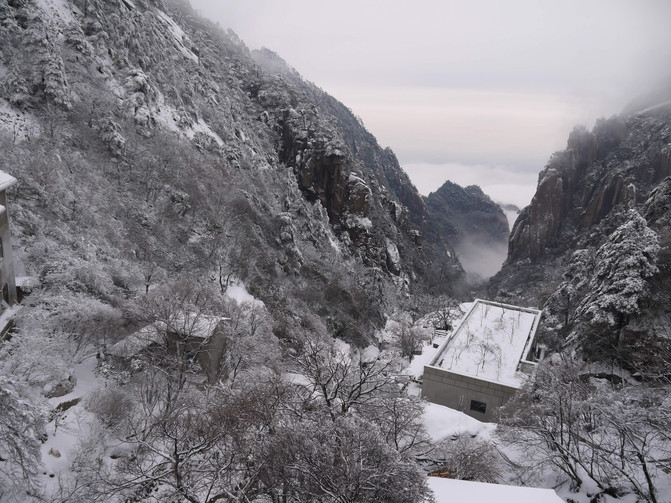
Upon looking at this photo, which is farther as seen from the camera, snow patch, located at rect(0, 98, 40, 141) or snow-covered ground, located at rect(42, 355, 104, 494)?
snow patch, located at rect(0, 98, 40, 141)

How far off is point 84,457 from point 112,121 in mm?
38590

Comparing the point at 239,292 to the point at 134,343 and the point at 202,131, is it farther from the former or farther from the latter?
the point at 202,131

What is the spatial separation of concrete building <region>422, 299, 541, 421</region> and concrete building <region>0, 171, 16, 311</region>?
2225cm

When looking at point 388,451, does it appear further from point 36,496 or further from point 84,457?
point 84,457

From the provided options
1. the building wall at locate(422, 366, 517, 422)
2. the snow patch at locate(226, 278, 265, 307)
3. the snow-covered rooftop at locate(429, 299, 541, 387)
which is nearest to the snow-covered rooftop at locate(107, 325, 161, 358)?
the snow patch at locate(226, 278, 265, 307)

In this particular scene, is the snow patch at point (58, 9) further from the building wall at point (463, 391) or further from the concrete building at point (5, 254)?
the building wall at point (463, 391)

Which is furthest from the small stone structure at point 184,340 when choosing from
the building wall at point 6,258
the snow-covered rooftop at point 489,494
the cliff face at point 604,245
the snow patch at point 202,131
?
the snow patch at point 202,131

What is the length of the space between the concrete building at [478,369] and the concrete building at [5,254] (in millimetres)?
22248

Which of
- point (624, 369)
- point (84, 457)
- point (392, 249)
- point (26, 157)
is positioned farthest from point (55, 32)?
point (392, 249)

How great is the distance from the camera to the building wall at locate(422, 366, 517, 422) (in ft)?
74.0

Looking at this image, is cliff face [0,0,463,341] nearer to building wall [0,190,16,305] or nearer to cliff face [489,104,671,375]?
building wall [0,190,16,305]

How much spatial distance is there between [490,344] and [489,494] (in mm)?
19415

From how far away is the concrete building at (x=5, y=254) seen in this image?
1599 centimetres

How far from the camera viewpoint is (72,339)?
1817 centimetres
